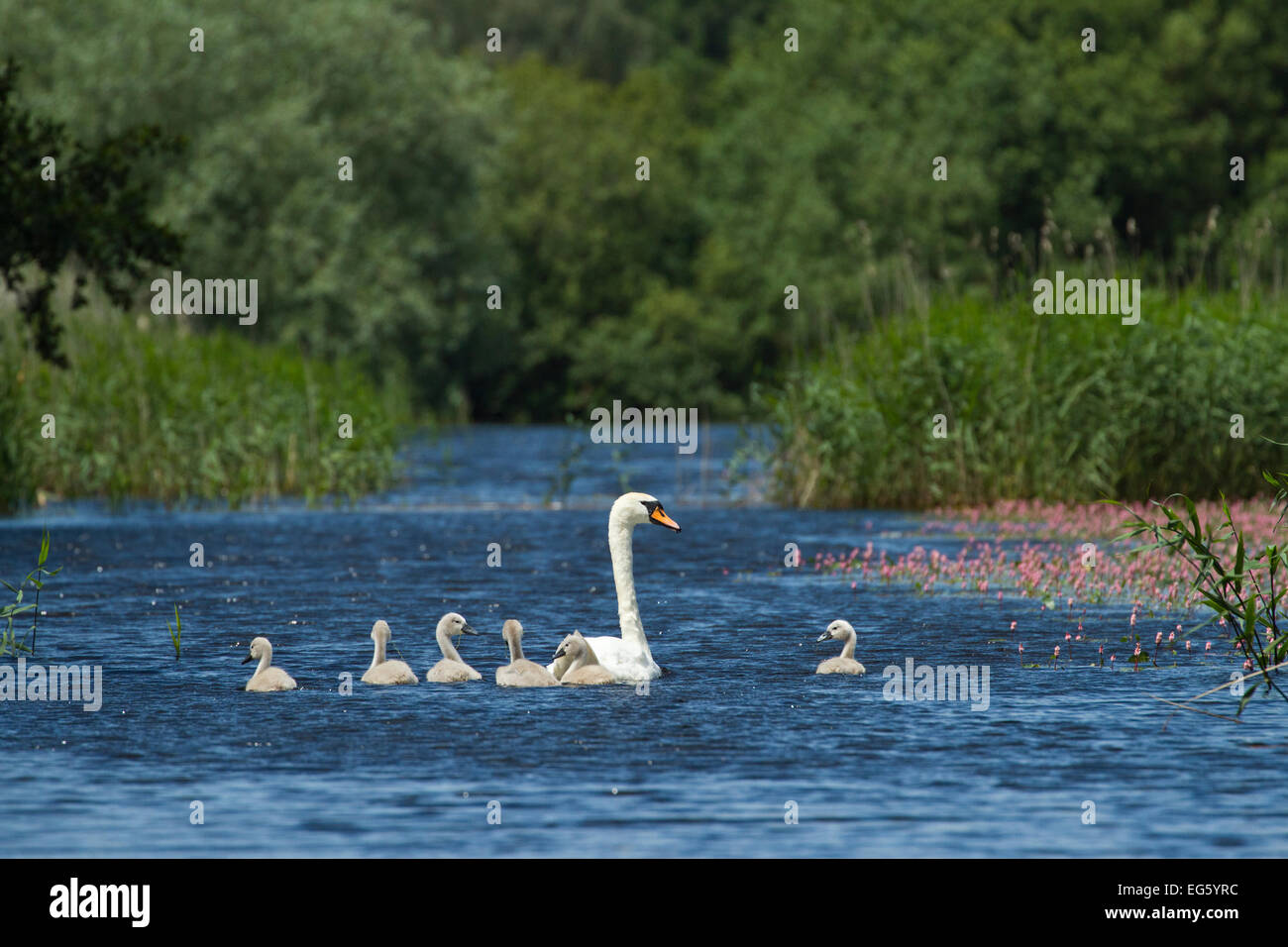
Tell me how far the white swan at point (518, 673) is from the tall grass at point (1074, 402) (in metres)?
13.1

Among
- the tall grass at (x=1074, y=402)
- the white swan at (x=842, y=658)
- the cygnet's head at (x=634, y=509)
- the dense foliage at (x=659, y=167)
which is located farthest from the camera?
the dense foliage at (x=659, y=167)

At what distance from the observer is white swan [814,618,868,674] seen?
14.6 m

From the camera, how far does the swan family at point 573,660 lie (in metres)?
14.0

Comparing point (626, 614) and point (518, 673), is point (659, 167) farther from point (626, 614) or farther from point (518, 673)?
point (518, 673)

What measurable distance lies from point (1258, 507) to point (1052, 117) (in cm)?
4282

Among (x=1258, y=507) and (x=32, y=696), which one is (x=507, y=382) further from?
(x=32, y=696)

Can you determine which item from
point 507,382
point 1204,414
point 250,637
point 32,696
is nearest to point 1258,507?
point 1204,414

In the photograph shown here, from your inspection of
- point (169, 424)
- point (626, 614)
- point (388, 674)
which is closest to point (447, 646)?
point (388, 674)

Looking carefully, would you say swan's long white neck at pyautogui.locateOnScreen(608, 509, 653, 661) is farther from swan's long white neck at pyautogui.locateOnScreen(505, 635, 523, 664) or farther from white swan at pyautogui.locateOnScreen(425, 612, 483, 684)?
white swan at pyautogui.locateOnScreen(425, 612, 483, 684)

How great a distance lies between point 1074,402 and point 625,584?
13092 millimetres

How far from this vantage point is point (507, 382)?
7462cm

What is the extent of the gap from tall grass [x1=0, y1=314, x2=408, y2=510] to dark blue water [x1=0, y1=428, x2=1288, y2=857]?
830cm

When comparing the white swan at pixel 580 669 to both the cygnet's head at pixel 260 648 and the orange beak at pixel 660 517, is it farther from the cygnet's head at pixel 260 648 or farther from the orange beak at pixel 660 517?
the cygnet's head at pixel 260 648

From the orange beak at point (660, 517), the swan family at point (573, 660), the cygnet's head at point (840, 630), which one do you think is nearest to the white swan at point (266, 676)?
the swan family at point (573, 660)
